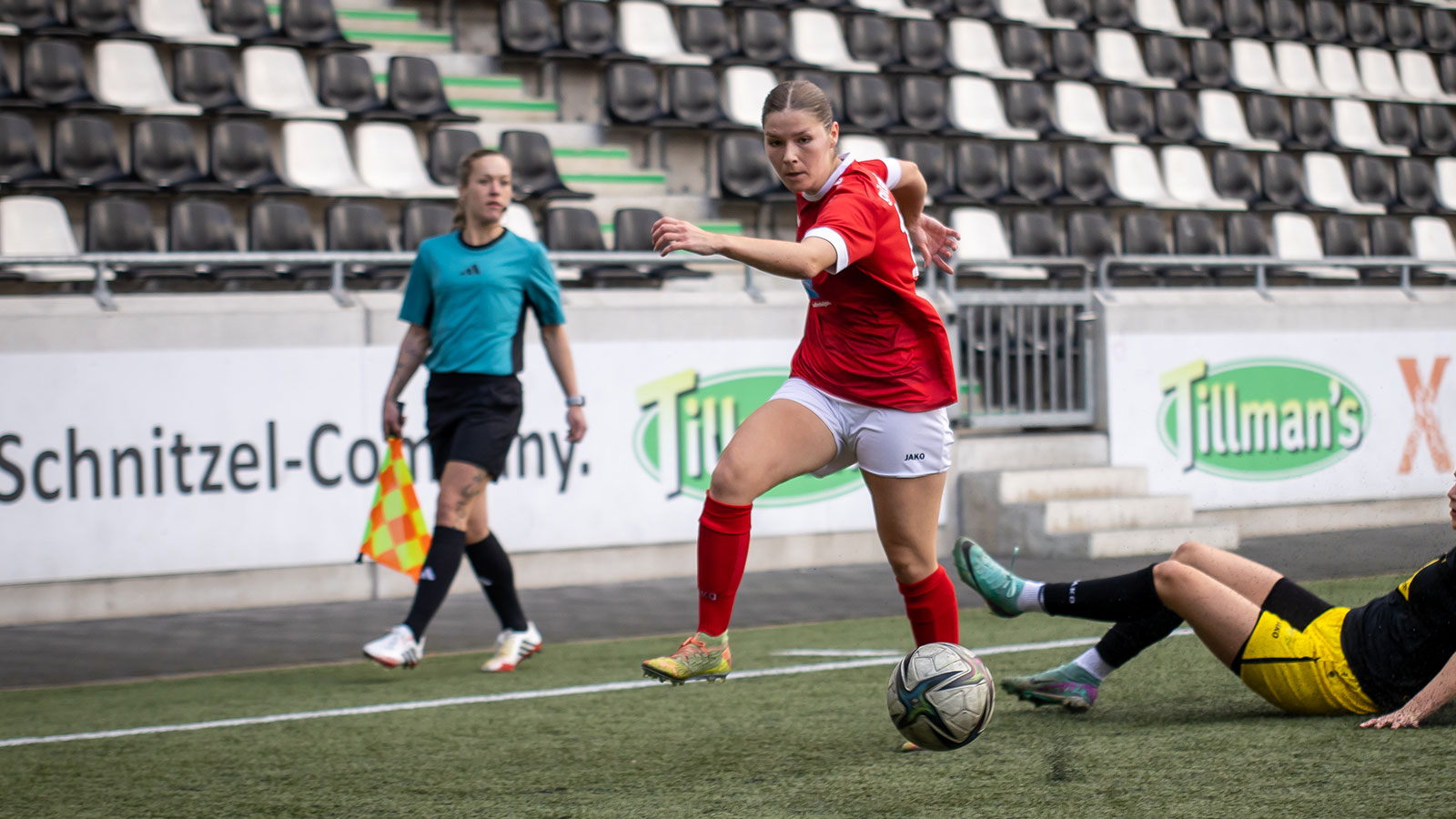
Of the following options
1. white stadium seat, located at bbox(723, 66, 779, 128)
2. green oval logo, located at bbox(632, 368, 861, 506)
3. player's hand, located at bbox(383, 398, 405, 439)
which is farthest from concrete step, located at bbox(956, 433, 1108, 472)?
player's hand, located at bbox(383, 398, 405, 439)

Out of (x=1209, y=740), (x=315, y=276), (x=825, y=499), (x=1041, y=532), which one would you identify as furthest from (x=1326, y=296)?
(x=1209, y=740)

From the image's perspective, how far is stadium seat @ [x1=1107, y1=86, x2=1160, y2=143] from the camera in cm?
1559

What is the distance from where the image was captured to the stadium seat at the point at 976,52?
15164 millimetres

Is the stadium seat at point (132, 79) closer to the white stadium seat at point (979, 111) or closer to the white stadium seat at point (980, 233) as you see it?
the white stadium seat at point (980, 233)

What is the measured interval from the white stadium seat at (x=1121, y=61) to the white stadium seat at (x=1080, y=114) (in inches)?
35.2

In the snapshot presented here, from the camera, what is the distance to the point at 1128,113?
51.3 feet

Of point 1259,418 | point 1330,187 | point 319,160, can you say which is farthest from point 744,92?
point 1330,187

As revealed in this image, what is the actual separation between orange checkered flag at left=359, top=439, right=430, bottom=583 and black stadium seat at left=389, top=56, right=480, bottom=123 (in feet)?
20.0

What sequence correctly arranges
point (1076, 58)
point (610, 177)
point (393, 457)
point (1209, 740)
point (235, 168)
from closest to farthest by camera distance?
point (1209, 740), point (393, 457), point (235, 168), point (610, 177), point (1076, 58)

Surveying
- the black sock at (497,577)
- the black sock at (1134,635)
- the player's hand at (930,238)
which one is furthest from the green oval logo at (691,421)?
the black sock at (1134,635)

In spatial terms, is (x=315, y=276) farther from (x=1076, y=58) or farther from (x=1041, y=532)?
(x=1076, y=58)

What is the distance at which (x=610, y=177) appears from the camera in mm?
12969

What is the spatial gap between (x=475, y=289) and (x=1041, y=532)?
16.6ft

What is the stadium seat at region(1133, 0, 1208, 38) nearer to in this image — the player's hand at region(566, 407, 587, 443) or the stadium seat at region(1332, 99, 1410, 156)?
the stadium seat at region(1332, 99, 1410, 156)
